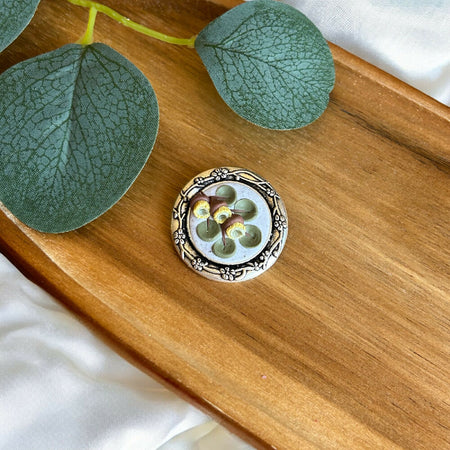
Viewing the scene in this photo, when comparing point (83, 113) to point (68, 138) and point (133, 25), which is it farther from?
point (133, 25)

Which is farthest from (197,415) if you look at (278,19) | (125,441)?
(278,19)

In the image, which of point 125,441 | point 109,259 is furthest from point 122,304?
point 125,441

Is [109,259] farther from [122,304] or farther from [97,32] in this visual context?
[97,32]

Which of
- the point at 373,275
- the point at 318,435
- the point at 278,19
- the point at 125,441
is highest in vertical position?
the point at 278,19

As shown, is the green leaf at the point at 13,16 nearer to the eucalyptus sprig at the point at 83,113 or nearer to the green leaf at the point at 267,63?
the eucalyptus sprig at the point at 83,113

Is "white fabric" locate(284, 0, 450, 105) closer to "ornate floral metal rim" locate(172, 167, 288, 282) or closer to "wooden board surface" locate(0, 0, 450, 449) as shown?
"wooden board surface" locate(0, 0, 450, 449)

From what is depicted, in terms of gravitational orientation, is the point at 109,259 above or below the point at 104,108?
below

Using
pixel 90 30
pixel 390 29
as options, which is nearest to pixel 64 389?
pixel 90 30
